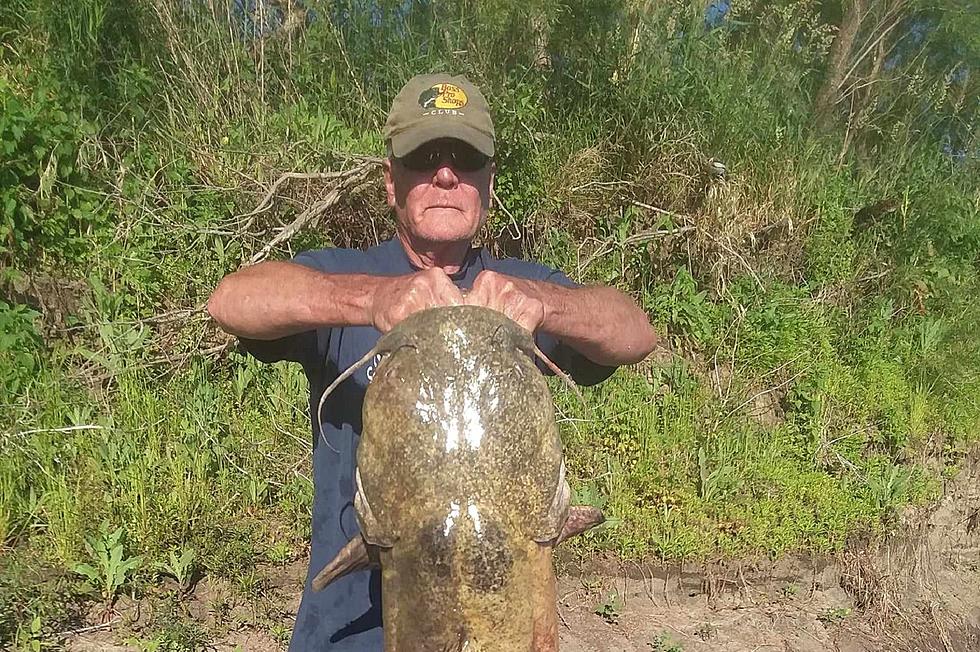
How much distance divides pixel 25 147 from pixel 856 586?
5170mm

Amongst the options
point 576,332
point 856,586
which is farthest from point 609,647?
point 576,332

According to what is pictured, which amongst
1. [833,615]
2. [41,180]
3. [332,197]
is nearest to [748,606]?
[833,615]

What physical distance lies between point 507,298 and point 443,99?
37.3 inches

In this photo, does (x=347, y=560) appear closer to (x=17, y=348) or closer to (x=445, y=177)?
(x=445, y=177)

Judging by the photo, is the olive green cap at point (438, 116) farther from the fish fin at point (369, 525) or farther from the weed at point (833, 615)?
the weed at point (833, 615)

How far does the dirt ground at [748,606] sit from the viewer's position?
324 centimetres

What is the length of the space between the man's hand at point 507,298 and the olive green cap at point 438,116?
0.72 m

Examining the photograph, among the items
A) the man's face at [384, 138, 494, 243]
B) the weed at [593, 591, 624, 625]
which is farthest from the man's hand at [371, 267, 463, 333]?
the weed at [593, 591, 624, 625]

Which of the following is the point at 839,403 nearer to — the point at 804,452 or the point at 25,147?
the point at 804,452

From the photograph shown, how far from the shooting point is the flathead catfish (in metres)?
1.28

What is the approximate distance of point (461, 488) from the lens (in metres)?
1.29

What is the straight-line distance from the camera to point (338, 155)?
4395 millimetres

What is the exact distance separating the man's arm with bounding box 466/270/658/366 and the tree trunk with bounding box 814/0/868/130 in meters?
4.79

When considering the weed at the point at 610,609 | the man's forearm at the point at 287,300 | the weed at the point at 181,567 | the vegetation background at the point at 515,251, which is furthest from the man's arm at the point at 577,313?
the weed at the point at 181,567
